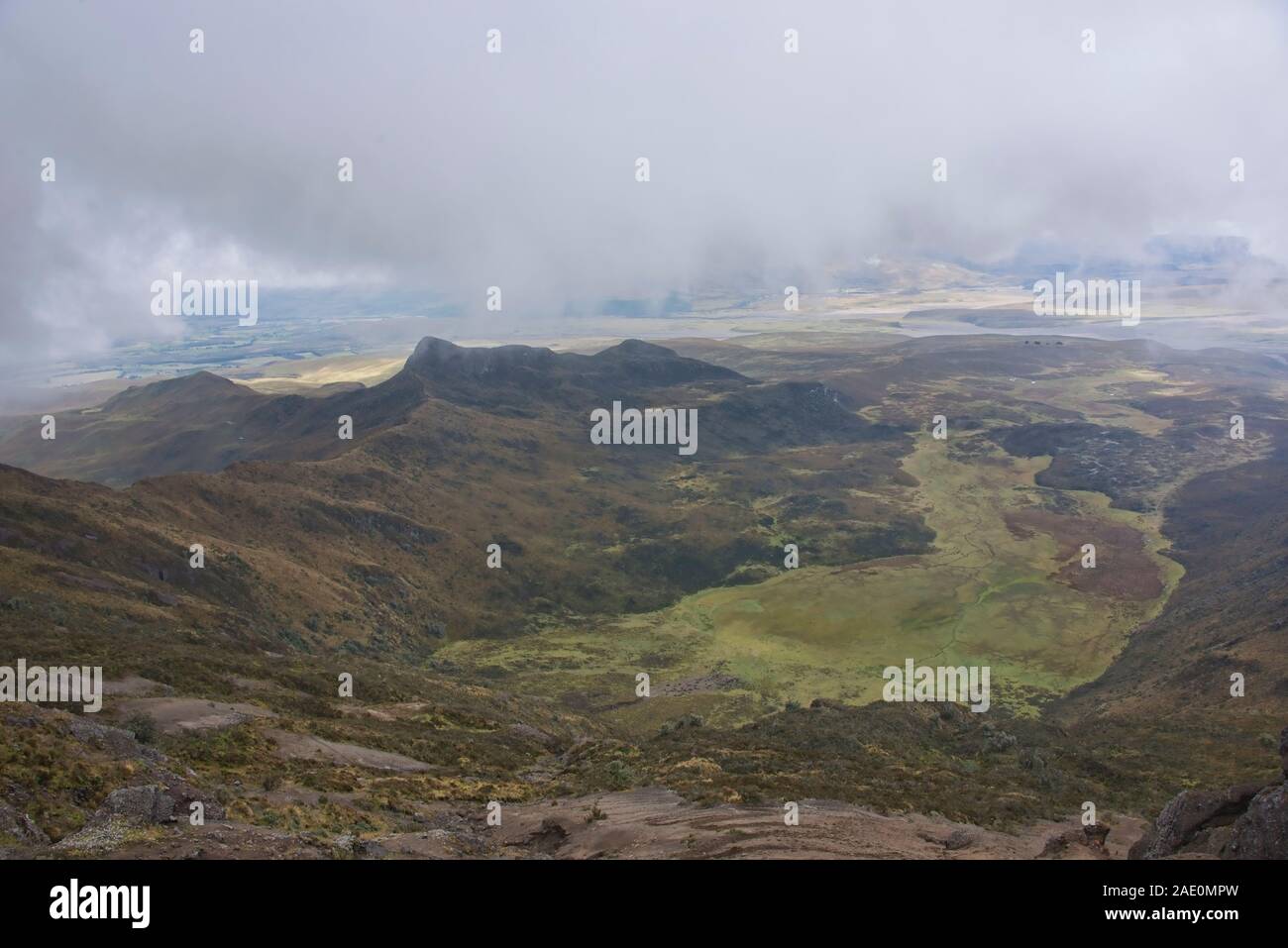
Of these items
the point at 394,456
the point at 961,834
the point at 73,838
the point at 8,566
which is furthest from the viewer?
the point at 394,456

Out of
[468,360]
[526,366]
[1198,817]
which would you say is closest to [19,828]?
[1198,817]

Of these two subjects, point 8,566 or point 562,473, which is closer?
Answer: point 8,566

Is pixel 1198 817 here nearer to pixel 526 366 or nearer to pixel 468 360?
pixel 526 366

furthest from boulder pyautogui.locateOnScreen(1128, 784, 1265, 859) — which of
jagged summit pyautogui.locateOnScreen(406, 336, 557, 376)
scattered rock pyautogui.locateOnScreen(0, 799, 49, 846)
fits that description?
jagged summit pyautogui.locateOnScreen(406, 336, 557, 376)

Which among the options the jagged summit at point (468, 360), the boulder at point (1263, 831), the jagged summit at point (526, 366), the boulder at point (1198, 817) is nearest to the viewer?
the boulder at point (1263, 831)

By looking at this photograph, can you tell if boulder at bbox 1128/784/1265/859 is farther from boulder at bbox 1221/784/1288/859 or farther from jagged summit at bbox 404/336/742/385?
jagged summit at bbox 404/336/742/385

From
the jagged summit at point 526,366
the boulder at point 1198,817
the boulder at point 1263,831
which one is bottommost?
the boulder at point 1198,817

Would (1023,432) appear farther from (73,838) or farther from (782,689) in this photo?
(73,838)

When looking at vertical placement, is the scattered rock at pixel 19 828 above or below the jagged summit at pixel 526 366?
below

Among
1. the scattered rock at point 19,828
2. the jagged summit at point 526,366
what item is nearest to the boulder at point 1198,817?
the scattered rock at point 19,828

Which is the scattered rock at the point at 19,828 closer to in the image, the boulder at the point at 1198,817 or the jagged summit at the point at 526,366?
the boulder at the point at 1198,817
